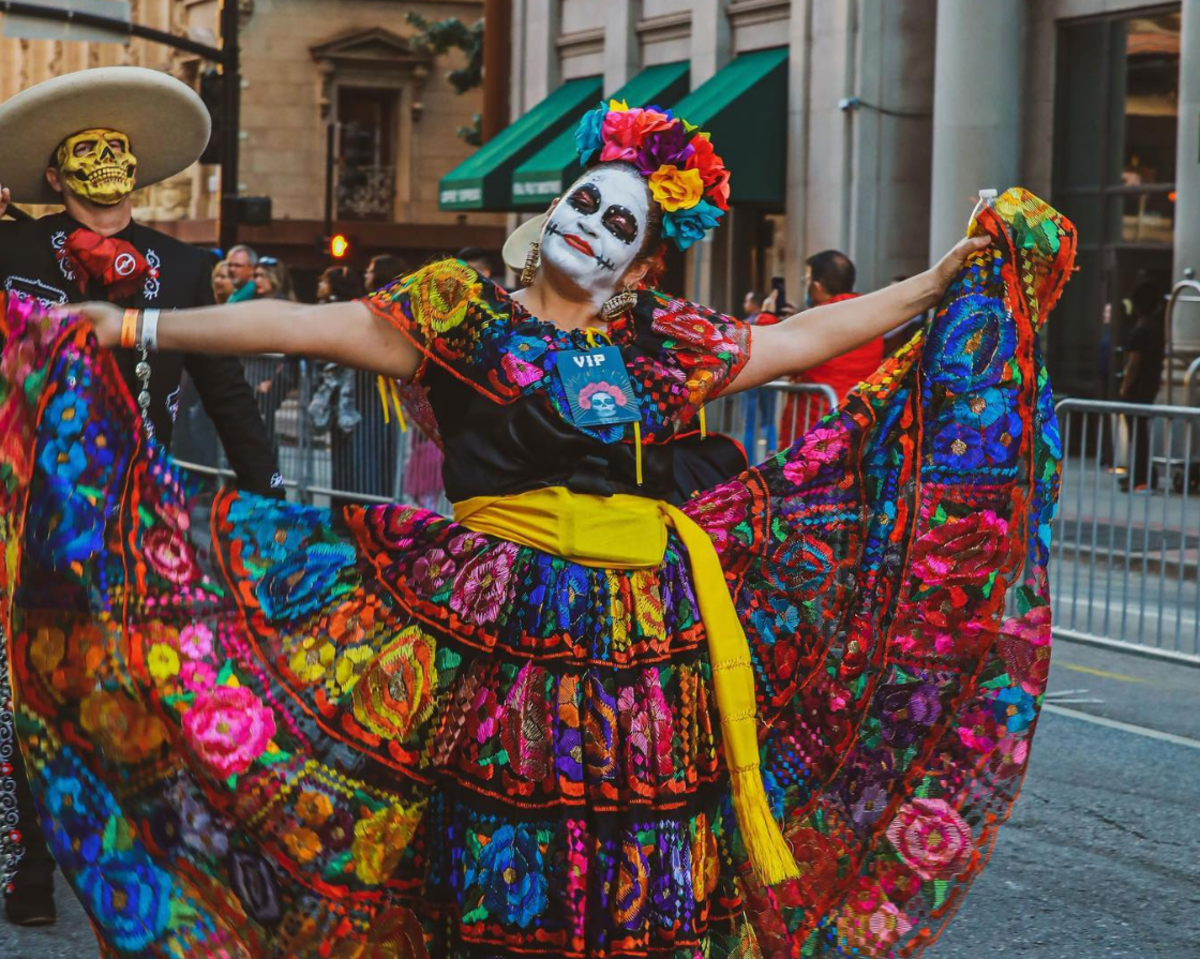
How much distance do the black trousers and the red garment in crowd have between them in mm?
4717

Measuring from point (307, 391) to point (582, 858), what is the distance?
9.33m

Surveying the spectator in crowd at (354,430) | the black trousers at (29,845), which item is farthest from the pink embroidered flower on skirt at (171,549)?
the spectator in crowd at (354,430)

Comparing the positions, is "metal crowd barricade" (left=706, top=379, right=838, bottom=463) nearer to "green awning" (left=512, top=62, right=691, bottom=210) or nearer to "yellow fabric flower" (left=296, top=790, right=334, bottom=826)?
"yellow fabric flower" (left=296, top=790, right=334, bottom=826)

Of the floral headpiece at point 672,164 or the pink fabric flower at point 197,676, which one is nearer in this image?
the pink fabric flower at point 197,676

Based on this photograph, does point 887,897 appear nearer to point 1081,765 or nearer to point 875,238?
point 1081,765

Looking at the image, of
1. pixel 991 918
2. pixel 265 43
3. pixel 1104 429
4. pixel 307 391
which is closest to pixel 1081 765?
pixel 991 918

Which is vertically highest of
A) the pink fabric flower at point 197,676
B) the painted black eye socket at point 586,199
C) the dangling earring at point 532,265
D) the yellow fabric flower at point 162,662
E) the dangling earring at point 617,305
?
the painted black eye socket at point 586,199

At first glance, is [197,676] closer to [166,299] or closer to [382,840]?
[382,840]

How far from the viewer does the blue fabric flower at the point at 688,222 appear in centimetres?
417

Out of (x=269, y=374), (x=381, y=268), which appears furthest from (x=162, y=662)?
(x=381, y=268)

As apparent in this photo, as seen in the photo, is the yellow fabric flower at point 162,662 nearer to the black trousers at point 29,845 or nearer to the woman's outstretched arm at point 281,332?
the woman's outstretched arm at point 281,332

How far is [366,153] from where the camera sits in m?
42.6

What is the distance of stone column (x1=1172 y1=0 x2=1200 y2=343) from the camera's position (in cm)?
1580

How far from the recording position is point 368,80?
4262 cm
